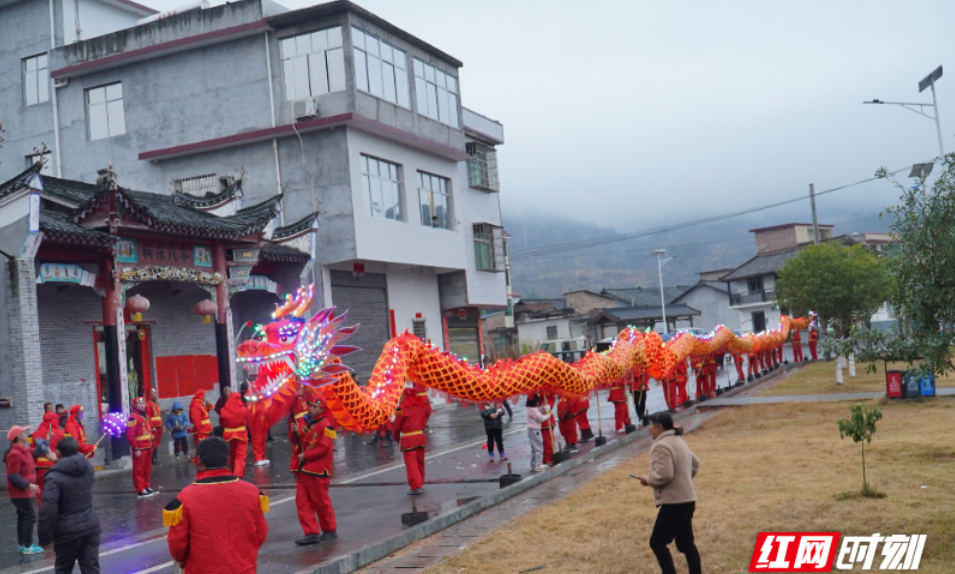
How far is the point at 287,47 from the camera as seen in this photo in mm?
23750

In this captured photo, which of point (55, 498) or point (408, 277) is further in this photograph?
point (408, 277)

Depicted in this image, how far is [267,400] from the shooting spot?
8.92 m

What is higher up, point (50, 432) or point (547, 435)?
point (50, 432)

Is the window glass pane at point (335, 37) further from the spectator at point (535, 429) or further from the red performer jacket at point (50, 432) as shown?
the red performer jacket at point (50, 432)

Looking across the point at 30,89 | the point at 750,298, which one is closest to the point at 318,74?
the point at 30,89

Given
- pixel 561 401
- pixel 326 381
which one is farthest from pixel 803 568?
pixel 561 401

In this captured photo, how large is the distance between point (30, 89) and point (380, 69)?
35.2 ft

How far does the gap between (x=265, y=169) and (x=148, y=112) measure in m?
4.03

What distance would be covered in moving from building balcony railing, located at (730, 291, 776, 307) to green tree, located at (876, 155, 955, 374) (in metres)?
53.8

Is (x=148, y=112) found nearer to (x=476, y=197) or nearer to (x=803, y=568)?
(x=476, y=197)

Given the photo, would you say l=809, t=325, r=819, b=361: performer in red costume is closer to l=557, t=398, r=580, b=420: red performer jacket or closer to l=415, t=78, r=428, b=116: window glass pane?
l=415, t=78, r=428, b=116: window glass pane

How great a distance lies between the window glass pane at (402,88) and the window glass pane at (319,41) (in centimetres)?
272

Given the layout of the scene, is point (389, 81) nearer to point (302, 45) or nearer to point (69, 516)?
point (302, 45)

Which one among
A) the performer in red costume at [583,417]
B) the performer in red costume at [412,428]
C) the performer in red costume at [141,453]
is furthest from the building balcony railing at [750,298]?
the performer in red costume at [141,453]
